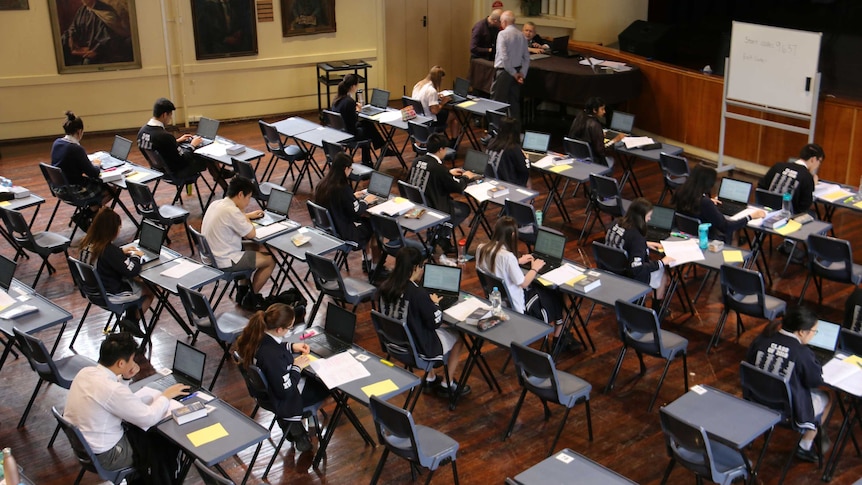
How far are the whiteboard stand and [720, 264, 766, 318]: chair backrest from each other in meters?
4.80

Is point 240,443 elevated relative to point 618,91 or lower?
lower

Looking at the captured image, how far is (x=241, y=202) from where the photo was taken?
884 centimetres

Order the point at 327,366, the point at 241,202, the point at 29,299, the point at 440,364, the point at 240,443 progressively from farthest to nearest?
1. the point at 241,202
2. the point at 29,299
3. the point at 440,364
4. the point at 327,366
5. the point at 240,443

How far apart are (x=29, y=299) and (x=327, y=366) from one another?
295cm

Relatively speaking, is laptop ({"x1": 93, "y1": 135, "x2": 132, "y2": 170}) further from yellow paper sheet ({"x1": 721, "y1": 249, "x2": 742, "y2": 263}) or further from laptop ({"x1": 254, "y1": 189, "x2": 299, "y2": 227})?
yellow paper sheet ({"x1": 721, "y1": 249, "x2": 742, "y2": 263})

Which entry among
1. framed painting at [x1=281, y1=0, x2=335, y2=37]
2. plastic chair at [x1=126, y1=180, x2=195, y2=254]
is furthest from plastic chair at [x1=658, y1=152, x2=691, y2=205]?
framed painting at [x1=281, y1=0, x2=335, y2=37]

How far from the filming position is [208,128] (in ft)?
39.7

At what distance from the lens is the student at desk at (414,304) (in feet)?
23.3

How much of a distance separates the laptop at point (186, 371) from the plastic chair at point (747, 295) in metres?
4.51

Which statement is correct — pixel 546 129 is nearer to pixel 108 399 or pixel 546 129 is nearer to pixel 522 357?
pixel 522 357

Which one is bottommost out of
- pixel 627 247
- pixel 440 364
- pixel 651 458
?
pixel 651 458

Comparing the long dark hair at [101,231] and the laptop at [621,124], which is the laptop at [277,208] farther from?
the laptop at [621,124]

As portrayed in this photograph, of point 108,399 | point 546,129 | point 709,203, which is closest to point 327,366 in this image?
point 108,399

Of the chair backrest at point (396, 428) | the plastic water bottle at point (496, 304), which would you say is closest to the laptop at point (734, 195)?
the plastic water bottle at point (496, 304)
